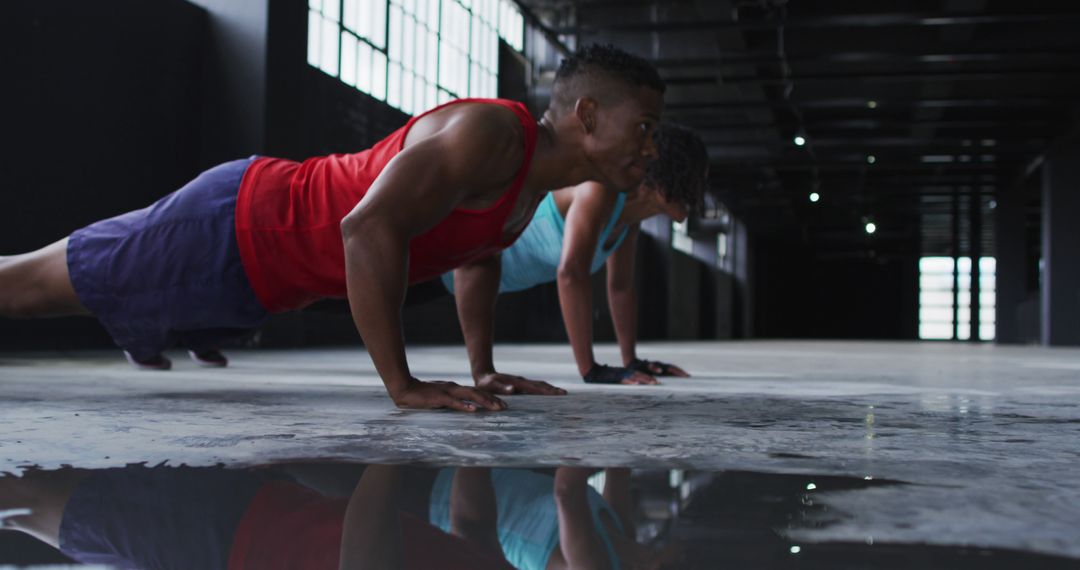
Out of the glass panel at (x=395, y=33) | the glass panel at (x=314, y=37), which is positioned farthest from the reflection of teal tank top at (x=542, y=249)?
the glass panel at (x=395, y=33)

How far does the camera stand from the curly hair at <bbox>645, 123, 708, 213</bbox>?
10.7 ft

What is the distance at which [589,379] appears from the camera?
2.95 metres

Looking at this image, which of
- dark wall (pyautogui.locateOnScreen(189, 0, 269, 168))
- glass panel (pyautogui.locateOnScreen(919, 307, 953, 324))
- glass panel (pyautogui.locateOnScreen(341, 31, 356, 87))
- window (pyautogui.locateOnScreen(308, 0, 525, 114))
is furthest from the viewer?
glass panel (pyautogui.locateOnScreen(919, 307, 953, 324))

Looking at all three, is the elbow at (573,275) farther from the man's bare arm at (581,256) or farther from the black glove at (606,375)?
the black glove at (606,375)

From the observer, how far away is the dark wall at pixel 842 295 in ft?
105

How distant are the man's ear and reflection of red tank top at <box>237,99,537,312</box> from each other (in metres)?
0.10

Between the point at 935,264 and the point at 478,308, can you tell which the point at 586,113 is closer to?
the point at 478,308

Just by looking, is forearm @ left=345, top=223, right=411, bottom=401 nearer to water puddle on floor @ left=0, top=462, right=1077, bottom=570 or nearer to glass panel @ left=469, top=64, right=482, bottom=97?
water puddle on floor @ left=0, top=462, right=1077, bottom=570

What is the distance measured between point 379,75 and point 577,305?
667 centimetres

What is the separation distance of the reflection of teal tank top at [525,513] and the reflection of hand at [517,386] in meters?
1.19

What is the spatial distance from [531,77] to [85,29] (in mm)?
6311

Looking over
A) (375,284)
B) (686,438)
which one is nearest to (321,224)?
(375,284)

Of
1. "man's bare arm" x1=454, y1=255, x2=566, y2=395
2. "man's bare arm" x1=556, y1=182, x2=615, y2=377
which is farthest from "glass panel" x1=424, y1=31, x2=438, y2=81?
"man's bare arm" x1=454, y1=255, x2=566, y2=395

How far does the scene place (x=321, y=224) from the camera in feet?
6.67
